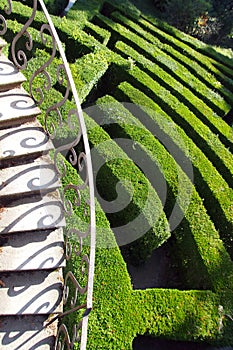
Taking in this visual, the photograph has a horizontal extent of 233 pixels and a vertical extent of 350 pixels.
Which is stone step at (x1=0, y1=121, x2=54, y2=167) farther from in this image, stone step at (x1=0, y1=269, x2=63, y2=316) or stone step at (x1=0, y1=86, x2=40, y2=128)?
stone step at (x1=0, y1=269, x2=63, y2=316)

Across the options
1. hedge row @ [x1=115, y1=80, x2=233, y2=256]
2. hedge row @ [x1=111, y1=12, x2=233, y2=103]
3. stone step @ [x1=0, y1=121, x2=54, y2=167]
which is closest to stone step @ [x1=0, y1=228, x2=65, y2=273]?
stone step @ [x1=0, y1=121, x2=54, y2=167]

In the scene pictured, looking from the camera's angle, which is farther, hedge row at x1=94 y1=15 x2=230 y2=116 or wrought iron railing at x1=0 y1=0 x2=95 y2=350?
hedge row at x1=94 y1=15 x2=230 y2=116

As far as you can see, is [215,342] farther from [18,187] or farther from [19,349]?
[18,187]

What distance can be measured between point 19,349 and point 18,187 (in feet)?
5.90

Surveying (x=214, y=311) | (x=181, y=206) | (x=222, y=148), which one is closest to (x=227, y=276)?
(x=214, y=311)

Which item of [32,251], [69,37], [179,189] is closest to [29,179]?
[32,251]

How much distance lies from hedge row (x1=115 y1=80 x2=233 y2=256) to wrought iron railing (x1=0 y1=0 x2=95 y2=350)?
1.78 m

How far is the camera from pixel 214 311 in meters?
7.03

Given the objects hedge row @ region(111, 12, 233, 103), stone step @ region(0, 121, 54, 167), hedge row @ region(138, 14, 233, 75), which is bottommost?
stone step @ region(0, 121, 54, 167)

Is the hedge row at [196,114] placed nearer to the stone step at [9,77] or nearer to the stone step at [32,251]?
the stone step at [9,77]

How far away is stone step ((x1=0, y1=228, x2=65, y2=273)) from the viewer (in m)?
4.97

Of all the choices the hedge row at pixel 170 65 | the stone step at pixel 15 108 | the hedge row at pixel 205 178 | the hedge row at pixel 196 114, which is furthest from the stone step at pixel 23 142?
the hedge row at pixel 170 65

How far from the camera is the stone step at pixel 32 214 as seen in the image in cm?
508

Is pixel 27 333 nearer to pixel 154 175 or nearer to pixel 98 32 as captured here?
pixel 154 175
